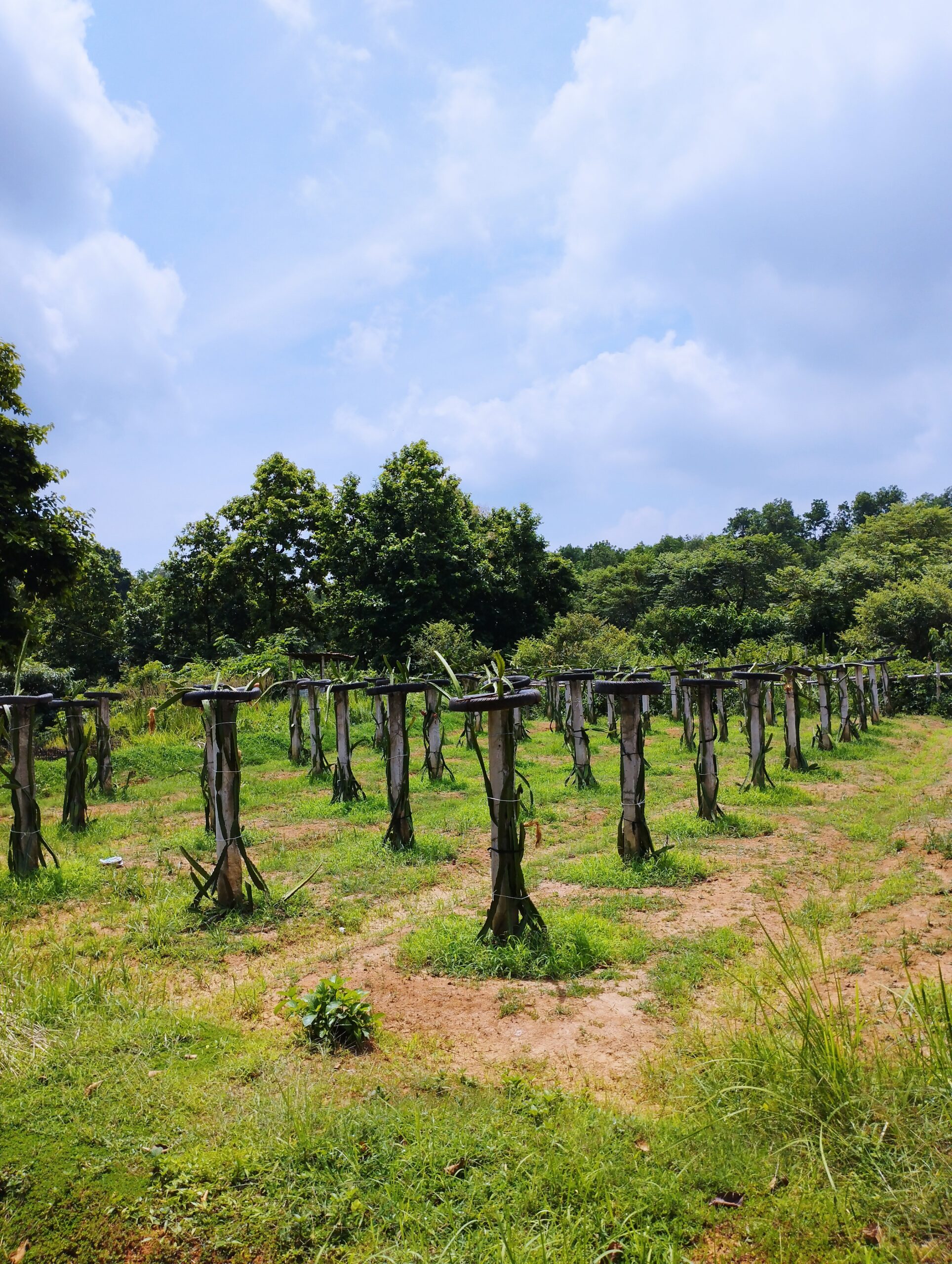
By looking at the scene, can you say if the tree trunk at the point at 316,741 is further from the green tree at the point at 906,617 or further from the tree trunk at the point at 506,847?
the green tree at the point at 906,617

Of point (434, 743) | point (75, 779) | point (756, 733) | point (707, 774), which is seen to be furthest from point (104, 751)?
point (756, 733)

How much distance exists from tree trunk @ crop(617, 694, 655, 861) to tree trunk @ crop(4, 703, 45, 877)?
18.4 feet

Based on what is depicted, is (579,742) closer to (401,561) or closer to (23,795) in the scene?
(23,795)

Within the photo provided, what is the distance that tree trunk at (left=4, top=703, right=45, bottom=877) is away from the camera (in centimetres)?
696

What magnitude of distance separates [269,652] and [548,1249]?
2138 centimetres

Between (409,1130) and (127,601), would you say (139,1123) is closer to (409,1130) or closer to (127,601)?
(409,1130)

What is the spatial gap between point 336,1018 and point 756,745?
27.9ft

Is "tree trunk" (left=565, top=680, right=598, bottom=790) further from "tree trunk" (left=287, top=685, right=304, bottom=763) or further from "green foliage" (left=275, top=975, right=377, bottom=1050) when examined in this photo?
"green foliage" (left=275, top=975, right=377, bottom=1050)

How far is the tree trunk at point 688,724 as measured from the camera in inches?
584

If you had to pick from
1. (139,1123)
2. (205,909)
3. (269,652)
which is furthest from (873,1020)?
(269,652)

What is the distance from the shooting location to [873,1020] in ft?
12.3

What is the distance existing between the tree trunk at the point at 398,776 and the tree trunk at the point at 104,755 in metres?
5.72

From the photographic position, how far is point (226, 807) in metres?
5.90

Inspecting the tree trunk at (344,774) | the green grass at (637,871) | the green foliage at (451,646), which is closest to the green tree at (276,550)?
the green foliage at (451,646)
